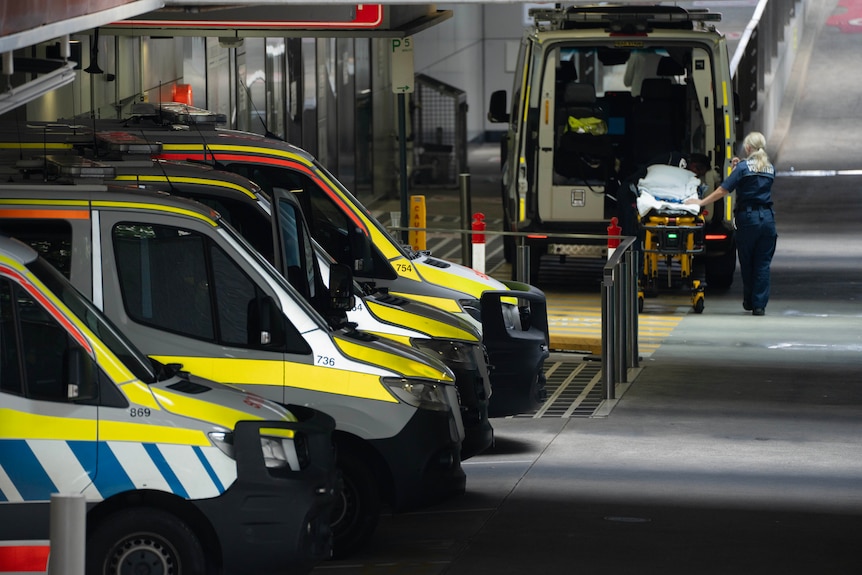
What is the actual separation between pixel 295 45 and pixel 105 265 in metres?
18.1

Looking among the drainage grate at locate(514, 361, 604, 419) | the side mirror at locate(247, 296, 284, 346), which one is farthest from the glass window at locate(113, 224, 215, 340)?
the drainage grate at locate(514, 361, 604, 419)

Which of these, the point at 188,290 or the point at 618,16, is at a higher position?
the point at 618,16

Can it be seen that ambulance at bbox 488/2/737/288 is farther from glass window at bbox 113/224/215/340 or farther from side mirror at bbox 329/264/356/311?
glass window at bbox 113/224/215/340

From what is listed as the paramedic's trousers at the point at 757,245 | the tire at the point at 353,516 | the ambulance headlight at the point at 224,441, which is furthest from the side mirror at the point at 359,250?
the paramedic's trousers at the point at 757,245

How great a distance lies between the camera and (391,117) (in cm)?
3350

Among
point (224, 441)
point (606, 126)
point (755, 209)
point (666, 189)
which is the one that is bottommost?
point (224, 441)

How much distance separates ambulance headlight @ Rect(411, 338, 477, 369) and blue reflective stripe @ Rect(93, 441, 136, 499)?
137 inches

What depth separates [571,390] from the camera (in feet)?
49.6

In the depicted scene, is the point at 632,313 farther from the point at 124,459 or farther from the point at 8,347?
the point at 8,347

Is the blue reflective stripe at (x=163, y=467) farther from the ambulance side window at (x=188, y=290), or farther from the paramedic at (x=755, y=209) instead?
the paramedic at (x=755, y=209)

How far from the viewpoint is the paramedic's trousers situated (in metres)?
19.2

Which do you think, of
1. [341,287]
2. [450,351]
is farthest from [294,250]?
[450,351]

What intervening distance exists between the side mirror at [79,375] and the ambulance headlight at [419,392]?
6.64 ft

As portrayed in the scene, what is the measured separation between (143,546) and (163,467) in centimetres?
37
